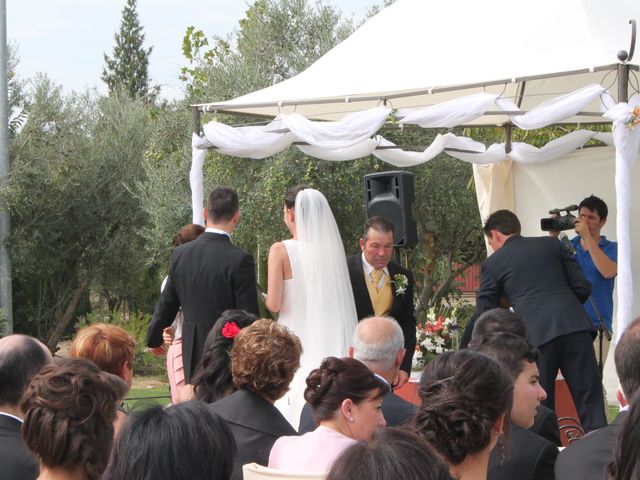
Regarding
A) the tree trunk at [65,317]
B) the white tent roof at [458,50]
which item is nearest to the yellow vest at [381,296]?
the white tent roof at [458,50]

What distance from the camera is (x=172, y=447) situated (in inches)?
78.3

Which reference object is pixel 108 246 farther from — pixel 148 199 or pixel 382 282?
pixel 382 282

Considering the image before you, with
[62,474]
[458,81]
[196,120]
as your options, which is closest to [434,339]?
[458,81]

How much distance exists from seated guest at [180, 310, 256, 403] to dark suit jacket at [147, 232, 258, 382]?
1.68 meters

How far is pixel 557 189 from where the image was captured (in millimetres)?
10398

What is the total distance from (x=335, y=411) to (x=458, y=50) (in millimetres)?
5617

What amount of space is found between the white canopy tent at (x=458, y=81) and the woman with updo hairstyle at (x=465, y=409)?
13.1ft

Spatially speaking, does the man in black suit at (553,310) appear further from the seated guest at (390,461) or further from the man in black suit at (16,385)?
the seated guest at (390,461)

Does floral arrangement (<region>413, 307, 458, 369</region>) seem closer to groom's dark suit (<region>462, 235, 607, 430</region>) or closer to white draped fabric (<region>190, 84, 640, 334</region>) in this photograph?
groom's dark suit (<region>462, 235, 607, 430</region>)

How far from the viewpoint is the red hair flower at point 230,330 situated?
4375 mm

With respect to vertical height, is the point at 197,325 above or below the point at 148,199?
below

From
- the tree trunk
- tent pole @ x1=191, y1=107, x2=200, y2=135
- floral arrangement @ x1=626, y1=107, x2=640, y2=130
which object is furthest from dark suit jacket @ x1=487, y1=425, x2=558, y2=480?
the tree trunk

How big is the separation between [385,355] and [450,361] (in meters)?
1.50

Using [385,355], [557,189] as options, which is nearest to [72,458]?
[385,355]
